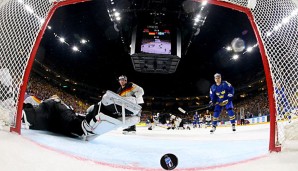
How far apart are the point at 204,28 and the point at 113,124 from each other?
1164 cm

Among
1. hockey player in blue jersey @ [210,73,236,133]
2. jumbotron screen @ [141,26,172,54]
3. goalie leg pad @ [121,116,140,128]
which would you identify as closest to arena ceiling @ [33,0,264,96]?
jumbotron screen @ [141,26,172,54]

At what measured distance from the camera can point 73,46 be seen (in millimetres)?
15602

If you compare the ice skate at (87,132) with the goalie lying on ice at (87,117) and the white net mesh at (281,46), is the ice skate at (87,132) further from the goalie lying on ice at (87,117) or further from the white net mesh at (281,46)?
the white net mesh at (281,46)

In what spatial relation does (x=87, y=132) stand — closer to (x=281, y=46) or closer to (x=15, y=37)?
(x=15, y=37)

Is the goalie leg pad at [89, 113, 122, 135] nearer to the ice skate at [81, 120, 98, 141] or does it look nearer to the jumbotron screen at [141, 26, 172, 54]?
the ice skate at [81, 120, 98, 141]

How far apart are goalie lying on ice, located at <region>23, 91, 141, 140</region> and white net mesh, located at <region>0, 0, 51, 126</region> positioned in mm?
518

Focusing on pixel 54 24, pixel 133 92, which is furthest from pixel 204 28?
pixel 133 92

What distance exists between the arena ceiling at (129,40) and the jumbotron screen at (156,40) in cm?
40

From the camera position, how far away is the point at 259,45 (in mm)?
1866

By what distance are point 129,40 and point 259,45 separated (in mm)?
9581

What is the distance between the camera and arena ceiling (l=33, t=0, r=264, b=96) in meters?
8.25

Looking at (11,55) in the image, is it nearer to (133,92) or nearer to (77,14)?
(133,92)

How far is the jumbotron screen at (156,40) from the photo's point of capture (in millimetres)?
7377

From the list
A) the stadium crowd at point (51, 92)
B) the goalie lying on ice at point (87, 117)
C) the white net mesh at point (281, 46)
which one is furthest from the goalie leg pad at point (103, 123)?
the stadium crowd at point (51, 92)
